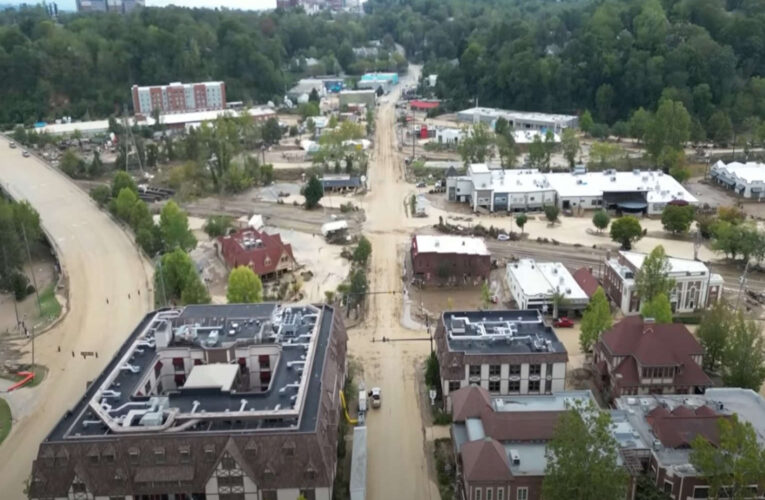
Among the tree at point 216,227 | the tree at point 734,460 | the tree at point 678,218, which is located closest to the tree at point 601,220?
the tree at point 678,218

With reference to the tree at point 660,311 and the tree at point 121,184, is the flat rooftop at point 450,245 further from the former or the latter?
the tree at point 121,184

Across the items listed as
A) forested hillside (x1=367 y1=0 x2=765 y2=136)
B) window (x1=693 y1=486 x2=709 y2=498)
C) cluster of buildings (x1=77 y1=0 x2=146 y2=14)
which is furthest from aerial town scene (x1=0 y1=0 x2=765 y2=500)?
cluster of buildings (x1=77 y1=0 x2=146 y2=14)

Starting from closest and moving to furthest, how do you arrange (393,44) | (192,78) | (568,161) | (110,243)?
(110,243) < (568,161) < (192,78) < (393,44)

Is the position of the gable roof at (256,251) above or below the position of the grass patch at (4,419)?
above

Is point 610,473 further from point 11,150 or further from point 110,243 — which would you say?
point 11,150

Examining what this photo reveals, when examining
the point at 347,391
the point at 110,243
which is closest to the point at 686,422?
the point at 347,391

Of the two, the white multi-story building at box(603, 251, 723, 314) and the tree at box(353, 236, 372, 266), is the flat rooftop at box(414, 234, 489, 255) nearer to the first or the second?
the tree at box(353, 236, 372, 266)

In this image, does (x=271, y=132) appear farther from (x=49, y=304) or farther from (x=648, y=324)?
(x=648, y=324)
